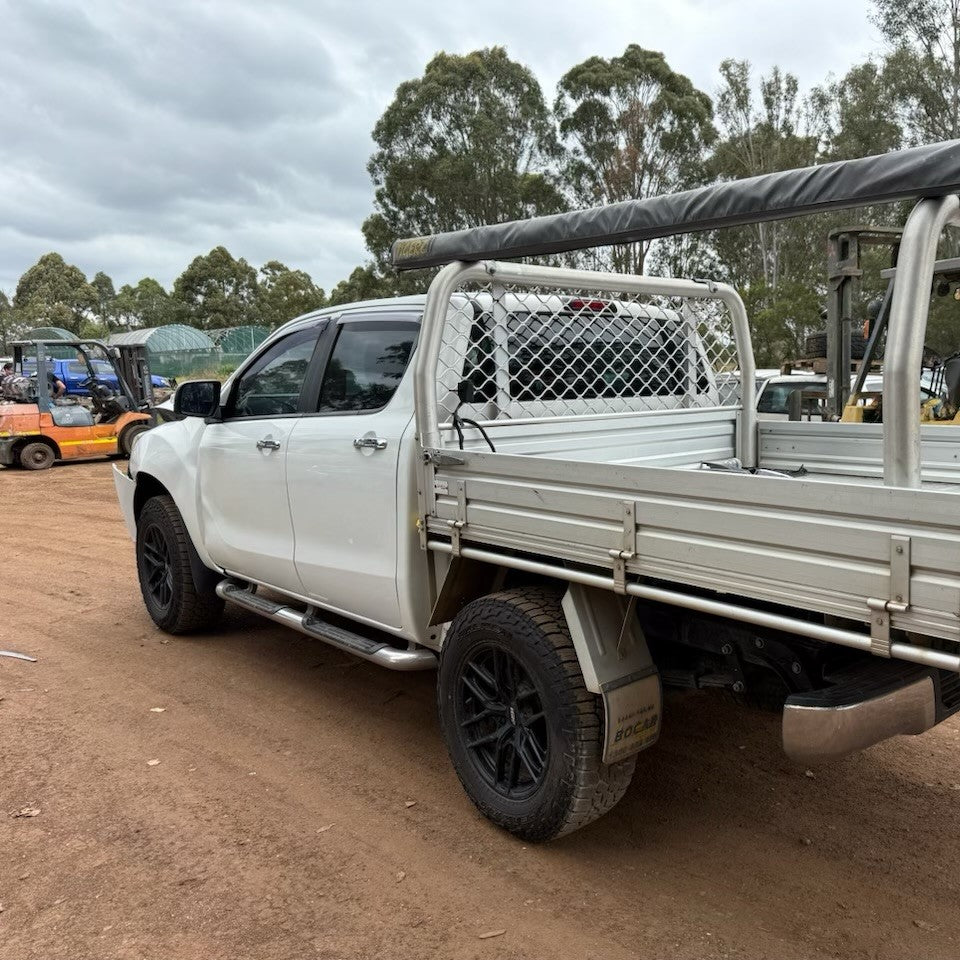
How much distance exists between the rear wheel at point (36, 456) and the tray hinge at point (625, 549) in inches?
597

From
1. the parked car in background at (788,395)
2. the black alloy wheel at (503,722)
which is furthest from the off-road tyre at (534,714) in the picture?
the parked car in background at (788,395)

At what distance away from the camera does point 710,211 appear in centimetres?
255

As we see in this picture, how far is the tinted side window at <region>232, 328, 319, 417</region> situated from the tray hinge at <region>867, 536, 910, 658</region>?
303 cm

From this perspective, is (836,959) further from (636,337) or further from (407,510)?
(636,337)

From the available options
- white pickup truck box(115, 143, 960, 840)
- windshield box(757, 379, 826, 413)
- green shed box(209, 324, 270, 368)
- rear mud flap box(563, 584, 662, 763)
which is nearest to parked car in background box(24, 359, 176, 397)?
green shed box(209, 324, 270, 368)

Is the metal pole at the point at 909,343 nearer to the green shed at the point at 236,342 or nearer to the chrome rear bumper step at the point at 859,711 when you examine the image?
the chrome rear bumper step at the point at 859,711

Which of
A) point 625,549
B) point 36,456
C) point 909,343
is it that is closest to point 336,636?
point 625,549

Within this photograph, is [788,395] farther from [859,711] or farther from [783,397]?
[859,711]

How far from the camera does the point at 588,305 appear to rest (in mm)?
4262

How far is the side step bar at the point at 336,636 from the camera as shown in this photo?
3719 millimetres

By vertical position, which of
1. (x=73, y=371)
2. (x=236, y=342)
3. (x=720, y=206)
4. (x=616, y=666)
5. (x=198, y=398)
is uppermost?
(x=236, y=342)

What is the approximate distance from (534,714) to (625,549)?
2.48 ft

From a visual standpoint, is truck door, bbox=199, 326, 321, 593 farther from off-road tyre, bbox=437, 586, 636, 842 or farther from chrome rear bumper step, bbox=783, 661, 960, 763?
chrome rear bumper step, bbox=783, 661, 960, 763

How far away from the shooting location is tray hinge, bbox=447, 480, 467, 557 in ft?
10.7
